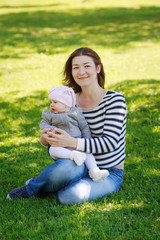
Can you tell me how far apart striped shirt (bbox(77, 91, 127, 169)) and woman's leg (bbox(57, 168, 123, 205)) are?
0.58 ft

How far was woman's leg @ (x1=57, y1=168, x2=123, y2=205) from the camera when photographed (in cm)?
331

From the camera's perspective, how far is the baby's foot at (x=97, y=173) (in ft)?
10.8

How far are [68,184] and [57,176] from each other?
0.23 m

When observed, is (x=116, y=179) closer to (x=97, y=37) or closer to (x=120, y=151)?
(x=120, y=151)

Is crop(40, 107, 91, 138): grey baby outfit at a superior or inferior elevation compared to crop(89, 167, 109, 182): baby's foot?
superior

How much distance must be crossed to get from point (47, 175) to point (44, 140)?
45 cm

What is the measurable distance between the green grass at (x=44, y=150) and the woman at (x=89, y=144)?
13 centimetres

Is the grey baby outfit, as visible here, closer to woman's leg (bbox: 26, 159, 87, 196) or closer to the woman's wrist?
the woman's wrist

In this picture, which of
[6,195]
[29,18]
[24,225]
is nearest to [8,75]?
[6,195]

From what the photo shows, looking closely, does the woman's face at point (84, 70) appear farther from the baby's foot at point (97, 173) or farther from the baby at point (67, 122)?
the baby's foot at point (97, 173)

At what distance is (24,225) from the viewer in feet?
10.1

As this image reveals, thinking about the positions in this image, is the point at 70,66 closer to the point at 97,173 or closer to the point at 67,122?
the point at 67,122

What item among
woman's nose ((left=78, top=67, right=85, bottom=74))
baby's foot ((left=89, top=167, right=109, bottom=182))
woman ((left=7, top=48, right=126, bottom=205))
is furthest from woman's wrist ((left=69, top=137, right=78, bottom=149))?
woman's nose ((left=78, top=67, right=85, bottom=74))

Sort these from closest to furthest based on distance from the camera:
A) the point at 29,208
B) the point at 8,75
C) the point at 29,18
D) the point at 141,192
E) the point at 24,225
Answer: the point at 24,225 → the point at 29,208 → the point at 141,192 → the point at 8,75 → the point at 29,18
